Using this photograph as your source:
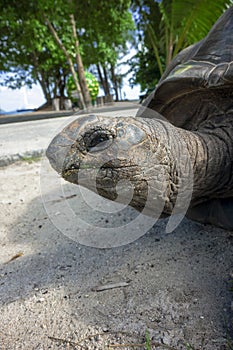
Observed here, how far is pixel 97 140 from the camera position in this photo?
32.5 inches

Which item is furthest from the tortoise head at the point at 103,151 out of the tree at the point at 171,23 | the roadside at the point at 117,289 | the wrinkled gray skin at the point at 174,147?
the tree at the point at 171,23

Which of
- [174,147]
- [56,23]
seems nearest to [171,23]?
[56,23]

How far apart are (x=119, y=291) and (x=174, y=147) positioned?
55cm

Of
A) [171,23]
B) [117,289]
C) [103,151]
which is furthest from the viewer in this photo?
[171,23]

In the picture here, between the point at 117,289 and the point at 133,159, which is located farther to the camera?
the point at 117,289

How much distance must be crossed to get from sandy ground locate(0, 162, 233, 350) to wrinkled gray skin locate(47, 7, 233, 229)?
0.21 metres

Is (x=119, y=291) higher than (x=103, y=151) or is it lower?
lower

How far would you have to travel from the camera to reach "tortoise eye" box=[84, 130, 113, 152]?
0.81 meters

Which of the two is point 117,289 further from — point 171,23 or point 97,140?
point 171,23

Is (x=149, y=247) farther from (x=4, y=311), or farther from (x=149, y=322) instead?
(x=4, y=311)

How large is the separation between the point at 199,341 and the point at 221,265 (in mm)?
384

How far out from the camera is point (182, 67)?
1.39 m

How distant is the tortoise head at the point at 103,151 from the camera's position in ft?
2.69

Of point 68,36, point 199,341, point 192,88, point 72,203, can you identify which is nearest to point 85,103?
point 68,36
